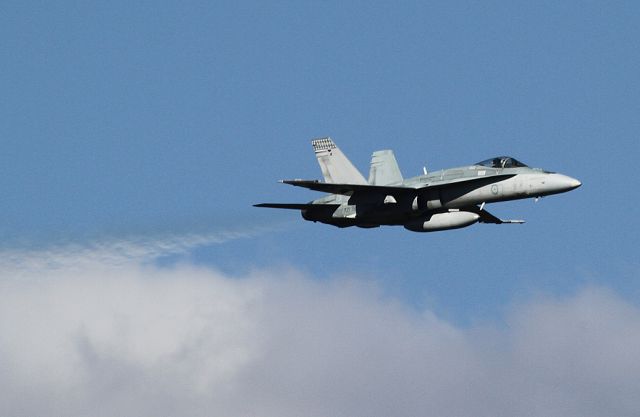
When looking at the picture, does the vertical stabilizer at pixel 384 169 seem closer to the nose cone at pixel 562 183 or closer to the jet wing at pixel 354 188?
the jet wing at pixel 354 188

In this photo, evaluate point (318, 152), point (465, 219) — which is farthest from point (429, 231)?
point (318, 152)

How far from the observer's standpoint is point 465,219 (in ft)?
233

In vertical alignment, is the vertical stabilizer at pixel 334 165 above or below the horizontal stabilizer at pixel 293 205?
above

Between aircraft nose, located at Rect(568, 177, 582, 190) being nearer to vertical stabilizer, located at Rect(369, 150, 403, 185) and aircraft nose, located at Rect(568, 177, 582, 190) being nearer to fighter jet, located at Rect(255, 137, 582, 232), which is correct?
fighter jet, located at Rect(255, 137, 582, 232)

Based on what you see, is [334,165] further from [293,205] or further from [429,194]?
[429,194]

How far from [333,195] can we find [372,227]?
201 cm

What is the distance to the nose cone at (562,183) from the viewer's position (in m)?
68.8

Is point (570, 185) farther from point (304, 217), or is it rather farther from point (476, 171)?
point (304, 217)

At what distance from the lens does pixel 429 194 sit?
2756 inches

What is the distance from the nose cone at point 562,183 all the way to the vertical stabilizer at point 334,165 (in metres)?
8.72

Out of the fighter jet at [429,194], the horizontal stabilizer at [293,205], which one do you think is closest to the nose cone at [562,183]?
the fighter jet at [429,194]

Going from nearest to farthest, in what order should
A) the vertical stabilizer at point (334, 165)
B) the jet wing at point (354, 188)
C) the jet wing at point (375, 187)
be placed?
1. the jet wing at point (375, 187)
2. the jet wing at point (354, 188)
3. the vertical stabilizer at point (334, 165)

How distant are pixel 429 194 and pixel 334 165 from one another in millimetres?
5856

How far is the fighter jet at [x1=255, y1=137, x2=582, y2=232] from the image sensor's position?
6931cm
